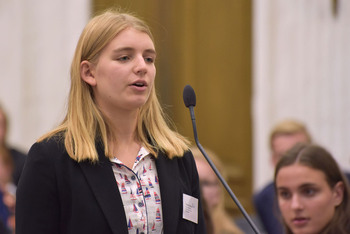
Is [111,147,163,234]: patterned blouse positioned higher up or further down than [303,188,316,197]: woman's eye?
higher up

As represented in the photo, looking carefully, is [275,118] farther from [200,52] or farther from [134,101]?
[134,101]

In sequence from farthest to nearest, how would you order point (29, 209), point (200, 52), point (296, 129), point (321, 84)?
point (200, 52), point (321, 84), point (296, 129), point (29, 209)

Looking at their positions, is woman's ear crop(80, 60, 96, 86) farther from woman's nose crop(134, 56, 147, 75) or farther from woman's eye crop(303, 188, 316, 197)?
woman's eye crop(303, 188, 316, 197)

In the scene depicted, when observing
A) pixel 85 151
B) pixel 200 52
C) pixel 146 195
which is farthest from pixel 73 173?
pixel 200 52

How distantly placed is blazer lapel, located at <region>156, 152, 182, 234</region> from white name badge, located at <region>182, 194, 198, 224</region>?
0.02 metres

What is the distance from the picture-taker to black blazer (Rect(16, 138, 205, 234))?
188cm

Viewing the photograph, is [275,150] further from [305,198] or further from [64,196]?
[64,196]

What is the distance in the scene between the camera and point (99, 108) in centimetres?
203

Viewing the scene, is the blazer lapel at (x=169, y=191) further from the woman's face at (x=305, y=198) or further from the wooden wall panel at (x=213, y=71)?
the wooden wall panel at (x=213, y=71)

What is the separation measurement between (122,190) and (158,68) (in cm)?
469

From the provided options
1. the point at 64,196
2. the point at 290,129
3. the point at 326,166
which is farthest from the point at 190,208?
the point at 290,129

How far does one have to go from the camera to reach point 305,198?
2.91m

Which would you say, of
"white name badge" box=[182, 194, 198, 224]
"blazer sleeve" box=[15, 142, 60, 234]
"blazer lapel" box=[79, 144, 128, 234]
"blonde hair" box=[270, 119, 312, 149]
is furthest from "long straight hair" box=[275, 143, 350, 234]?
"blonde hair" box=[270, 119, 312, 149]

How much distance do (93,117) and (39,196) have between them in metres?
0.27
